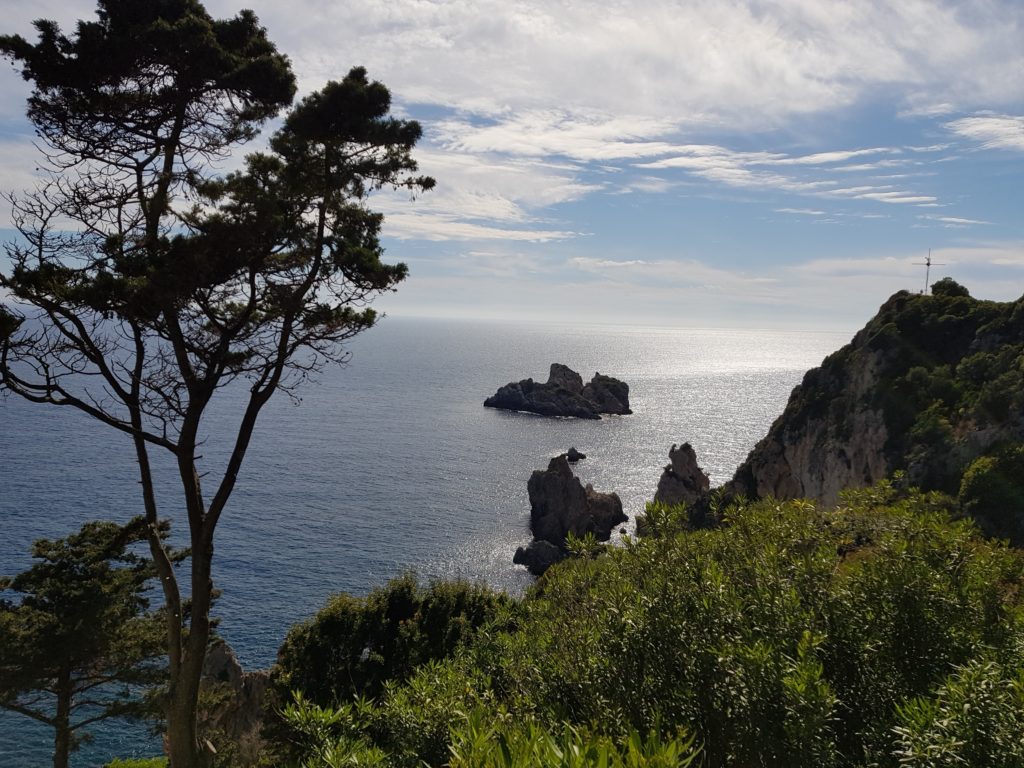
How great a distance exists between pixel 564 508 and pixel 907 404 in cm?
3831

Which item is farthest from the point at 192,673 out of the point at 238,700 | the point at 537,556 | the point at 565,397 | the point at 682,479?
the point at 565,397

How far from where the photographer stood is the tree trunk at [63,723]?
24.2 m

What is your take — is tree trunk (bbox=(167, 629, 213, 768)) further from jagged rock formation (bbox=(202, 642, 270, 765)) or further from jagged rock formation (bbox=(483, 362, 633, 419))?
jagged rock formation (bbox=(483, 362, 633, 419))

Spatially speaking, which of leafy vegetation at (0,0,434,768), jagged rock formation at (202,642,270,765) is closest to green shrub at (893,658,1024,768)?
leafy vegetation at (0,0,434,768)

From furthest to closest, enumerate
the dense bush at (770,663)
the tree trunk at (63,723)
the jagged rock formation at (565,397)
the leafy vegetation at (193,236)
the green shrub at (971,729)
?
1. the jagged rock formation at (565,397)
2. the tree trunk at (63,723)
3. the leafy vegetation at (193,236)
4. the dense bush at (770,663)
5. the green shrub at (971,729)

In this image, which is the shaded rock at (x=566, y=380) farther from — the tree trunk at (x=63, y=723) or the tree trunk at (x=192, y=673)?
the tree trunk at (x=192, y=673)

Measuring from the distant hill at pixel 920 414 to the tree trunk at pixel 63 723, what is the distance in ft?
161

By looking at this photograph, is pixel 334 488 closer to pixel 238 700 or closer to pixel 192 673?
pixel 238 700

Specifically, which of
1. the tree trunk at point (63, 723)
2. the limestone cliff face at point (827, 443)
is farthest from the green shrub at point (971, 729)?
the limestone cliff face at point (827, 443)

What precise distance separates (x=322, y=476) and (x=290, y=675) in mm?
68517

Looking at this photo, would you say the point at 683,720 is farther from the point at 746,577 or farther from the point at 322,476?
the point at 322,476

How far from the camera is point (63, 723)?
80.4 ft

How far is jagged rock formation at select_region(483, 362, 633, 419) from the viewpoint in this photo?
519 feet

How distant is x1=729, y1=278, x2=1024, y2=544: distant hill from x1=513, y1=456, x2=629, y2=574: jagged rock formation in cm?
1735
